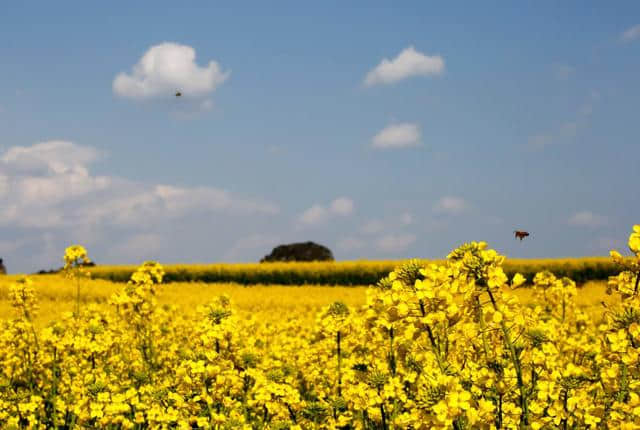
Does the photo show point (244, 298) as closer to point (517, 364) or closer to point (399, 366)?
point (399, 366)

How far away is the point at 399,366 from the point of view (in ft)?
20.1

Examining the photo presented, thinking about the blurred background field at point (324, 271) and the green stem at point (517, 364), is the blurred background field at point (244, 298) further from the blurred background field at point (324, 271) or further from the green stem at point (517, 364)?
the green stem at point (517, 364)

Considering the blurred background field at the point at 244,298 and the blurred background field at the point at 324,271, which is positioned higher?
the blurred background field at the point at 324,271

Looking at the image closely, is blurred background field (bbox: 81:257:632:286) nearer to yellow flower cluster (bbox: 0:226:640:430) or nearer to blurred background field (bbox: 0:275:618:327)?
blurred background field (bbox: 0:275:618:327)

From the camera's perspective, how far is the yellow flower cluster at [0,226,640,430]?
2.96 meters

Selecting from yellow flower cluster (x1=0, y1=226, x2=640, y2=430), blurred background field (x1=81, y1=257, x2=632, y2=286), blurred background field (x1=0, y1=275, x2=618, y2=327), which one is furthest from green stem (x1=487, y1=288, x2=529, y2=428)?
blurred background field (x1=81, y1=257, x2=632, y2=286)

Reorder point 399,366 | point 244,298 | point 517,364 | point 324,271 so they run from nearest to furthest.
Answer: point 517,364
point 399,366
point 244,298
point 324,271

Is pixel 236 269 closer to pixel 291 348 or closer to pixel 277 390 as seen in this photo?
pixel 291 348

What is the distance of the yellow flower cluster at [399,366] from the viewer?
2963mm

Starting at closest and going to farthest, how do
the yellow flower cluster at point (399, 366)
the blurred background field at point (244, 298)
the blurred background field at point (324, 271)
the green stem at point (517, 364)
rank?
1. the green stem at point (517, 364)
2. the yellow flower cluster at point (399, 366)
3. the blurred background field at point (244, 298)
4. the blurred background field at point (324, 271)

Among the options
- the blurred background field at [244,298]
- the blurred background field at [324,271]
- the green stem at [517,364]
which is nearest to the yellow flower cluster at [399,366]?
the green stem at [517,364]

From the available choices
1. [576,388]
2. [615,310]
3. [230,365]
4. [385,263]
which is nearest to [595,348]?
[576,388]

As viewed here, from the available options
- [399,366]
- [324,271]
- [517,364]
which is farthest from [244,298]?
[517,364]

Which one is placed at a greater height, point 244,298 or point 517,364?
point 517,364
